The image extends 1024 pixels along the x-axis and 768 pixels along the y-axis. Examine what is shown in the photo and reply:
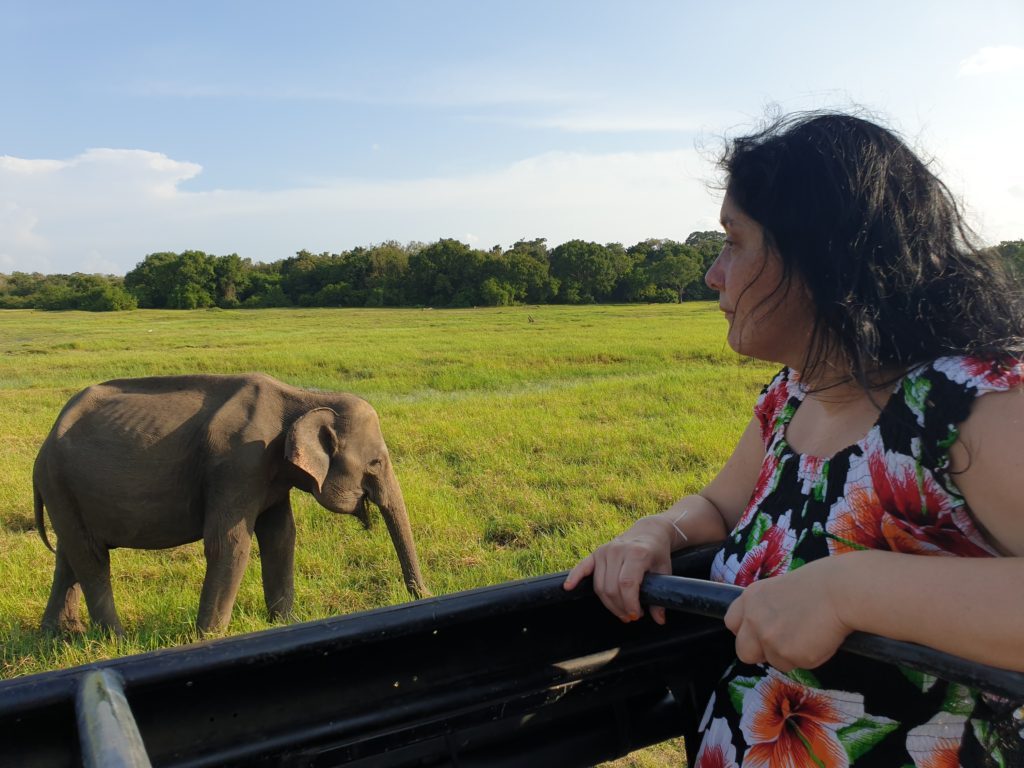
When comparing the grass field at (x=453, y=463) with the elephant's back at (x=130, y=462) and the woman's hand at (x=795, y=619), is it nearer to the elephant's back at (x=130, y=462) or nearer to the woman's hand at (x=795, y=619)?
the elephant's back at (x=130, y=462)

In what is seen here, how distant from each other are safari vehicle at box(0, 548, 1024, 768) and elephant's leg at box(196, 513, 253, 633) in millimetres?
2838

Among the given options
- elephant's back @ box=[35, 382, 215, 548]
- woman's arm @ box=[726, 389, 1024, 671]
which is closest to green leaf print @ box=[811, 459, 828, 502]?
woman's arm @ box=[726, 389, 1024, 671]

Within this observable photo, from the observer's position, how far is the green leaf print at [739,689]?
4.91 feet

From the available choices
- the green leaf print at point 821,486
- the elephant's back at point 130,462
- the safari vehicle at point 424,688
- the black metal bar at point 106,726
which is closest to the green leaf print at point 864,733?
the safari vehicle at point 424,688

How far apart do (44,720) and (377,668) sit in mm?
517

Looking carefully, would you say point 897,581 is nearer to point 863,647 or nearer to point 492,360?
point 863,647

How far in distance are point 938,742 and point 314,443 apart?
3459 millimetres

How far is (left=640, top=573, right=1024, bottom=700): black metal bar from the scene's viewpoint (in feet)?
3.37

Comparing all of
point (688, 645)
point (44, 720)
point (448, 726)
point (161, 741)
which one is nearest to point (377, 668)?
point (448, 726)

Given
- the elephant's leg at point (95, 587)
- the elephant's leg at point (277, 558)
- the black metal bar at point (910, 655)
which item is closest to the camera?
the black metal bar at point (910, 655)

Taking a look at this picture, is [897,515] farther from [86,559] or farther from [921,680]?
[86,559]

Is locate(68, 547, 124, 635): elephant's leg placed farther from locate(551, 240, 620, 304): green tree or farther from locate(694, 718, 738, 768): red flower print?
locate(551, 240, 620, 304): green tree

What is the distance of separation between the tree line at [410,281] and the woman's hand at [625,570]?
60593mm

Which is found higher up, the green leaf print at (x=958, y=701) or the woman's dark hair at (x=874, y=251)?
the woman's dark hair at (x=874, y=251)
